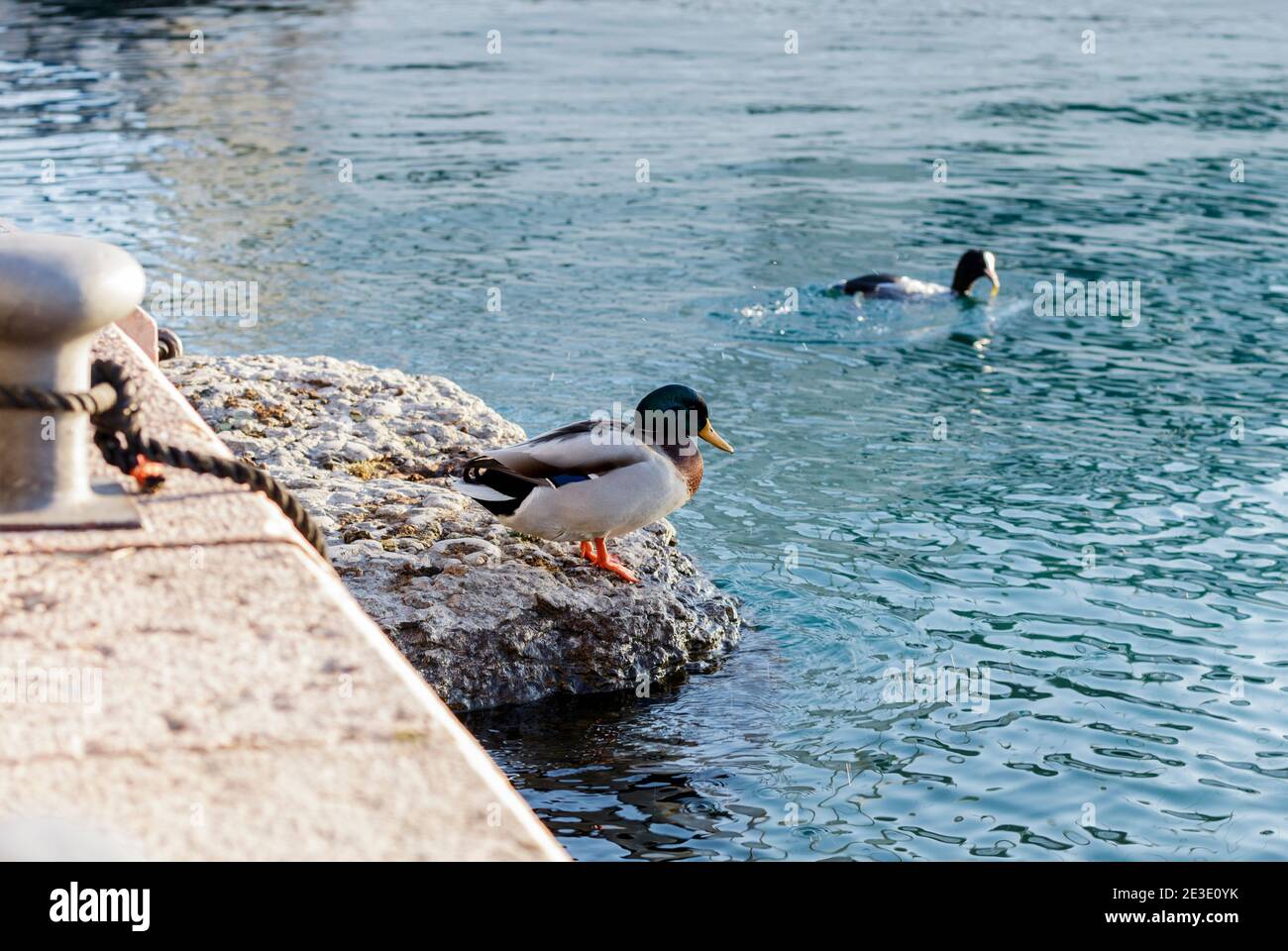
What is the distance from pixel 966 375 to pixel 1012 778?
6345 millimetres

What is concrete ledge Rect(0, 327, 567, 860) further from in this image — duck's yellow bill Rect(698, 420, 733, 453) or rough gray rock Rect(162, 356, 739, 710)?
duck's yellow bill Rect(698, 420, 733, 453)

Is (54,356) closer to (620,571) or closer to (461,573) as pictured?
(461,573)

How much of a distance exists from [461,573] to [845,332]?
6868 millimetres

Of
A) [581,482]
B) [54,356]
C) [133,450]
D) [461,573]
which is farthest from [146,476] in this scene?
[461,573]

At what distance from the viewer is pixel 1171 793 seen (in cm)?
582

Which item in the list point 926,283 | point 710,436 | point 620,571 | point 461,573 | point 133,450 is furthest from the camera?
point 926,283

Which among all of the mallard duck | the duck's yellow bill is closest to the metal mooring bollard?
the mallard duck

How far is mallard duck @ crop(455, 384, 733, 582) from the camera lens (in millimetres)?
6438

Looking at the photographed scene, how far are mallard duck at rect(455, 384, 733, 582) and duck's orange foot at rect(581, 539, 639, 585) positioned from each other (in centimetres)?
9

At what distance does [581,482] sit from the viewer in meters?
6.40

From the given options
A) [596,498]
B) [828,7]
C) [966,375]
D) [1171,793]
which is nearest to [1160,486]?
[966,375]

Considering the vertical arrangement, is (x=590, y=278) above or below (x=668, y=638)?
above
